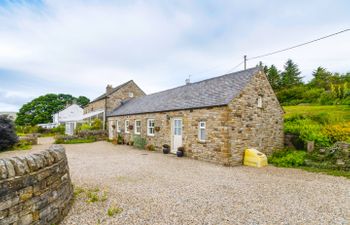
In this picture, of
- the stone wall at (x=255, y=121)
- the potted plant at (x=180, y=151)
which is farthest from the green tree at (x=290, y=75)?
the potted plant at (x=180, y=151)

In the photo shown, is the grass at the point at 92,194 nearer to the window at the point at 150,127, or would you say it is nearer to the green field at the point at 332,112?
the window at the point at 150,127

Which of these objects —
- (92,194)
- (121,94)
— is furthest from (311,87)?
(92,194)

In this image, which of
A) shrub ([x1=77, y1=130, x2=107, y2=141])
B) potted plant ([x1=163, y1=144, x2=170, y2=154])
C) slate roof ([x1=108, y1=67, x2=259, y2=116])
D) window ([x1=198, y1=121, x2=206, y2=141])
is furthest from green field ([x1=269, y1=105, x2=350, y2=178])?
shrub ([x1=77, y1=130, x2=107, y2=141])

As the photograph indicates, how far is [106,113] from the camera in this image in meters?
24.8

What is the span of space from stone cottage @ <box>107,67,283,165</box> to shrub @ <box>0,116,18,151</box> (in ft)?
37.3

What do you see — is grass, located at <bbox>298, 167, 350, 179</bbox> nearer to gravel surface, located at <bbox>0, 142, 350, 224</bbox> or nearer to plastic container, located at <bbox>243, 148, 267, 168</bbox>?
gravel surface, located at <bbox>0, 142, 350, 224</bbox>

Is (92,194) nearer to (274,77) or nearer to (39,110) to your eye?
(274,77)

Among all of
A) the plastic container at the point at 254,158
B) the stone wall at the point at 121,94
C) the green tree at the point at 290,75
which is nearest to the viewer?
the plastic container at the point at 254,158

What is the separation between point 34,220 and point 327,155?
38.3 ft

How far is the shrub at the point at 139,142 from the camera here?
15825mm

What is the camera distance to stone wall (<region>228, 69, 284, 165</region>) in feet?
32.8

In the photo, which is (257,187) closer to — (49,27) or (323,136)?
(323,136)

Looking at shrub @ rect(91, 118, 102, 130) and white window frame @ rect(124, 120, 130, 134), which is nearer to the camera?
white window frame @ rect(124, 120, 130, 134)

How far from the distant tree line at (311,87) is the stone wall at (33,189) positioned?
24045 mm
